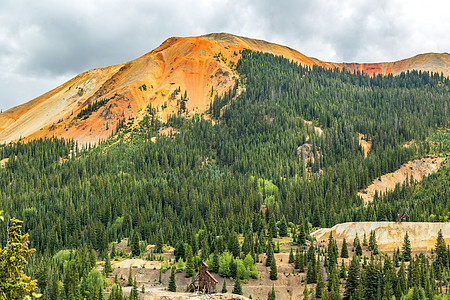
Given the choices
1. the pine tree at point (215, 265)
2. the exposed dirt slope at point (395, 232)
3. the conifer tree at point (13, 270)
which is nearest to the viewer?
the conifer tree at point (13, 270)

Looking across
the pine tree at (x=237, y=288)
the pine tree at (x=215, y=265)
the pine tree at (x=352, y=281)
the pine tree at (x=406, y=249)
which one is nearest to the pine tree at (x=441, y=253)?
the pine tree at (x=406, y=249)

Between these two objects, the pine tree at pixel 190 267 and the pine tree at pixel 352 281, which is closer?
the pine tree at pixel 352 281

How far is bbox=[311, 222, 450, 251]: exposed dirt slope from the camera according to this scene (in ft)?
407

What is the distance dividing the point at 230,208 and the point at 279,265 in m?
58.8

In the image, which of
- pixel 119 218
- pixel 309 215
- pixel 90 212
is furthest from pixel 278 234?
pixel 90 212

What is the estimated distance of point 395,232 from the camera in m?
130

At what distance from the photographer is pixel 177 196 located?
189 meters

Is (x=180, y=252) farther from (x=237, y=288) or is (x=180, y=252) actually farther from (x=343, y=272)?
(x=343, y=272)

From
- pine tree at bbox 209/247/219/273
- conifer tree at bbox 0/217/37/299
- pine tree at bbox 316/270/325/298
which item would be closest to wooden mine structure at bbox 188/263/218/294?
pine tree at bbox 209/247/219/273

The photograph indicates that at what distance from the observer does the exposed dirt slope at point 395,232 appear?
12394 centimetres

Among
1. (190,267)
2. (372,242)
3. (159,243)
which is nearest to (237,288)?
(190,267)

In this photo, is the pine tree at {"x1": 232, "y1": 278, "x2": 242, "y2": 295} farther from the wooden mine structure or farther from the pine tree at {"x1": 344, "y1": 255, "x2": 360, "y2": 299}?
the pine tree at {"x1": 344, "y1": 255, "x2": 360, "y2": 299}

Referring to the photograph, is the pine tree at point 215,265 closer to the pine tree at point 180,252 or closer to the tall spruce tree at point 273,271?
the tall spruce tree at point 273,271

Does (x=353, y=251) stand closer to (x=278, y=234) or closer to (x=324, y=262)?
(x=324, y=262)
